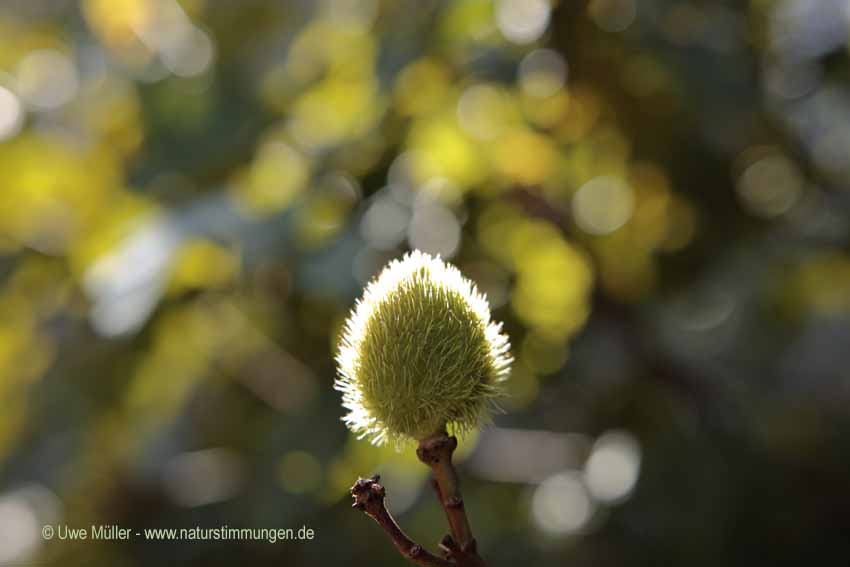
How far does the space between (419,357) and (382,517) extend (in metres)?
0.22

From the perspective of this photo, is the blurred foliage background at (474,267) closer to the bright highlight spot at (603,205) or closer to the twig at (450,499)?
the bright highlight spot at (603,205)

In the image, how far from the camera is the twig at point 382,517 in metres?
0.80

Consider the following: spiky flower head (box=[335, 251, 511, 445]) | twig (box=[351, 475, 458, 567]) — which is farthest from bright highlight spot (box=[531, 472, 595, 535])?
twig (box=[351, 475, 458, 567])

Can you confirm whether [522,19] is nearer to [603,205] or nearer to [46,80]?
[603,205]

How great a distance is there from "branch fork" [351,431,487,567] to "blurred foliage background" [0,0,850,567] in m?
1.21

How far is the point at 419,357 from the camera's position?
996 mm

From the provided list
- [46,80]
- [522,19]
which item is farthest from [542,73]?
[46,80]

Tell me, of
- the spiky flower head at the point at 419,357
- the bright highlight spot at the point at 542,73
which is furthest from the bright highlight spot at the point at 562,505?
the spiky flower head at the point at 419,357

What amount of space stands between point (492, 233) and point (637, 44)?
0.63 m

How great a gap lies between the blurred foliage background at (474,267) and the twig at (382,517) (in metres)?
1.33

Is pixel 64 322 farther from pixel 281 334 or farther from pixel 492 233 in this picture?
pixel 492 233

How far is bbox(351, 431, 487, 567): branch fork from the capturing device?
806mm

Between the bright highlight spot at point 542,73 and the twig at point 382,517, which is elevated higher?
the bright highlight spot at point 542,73

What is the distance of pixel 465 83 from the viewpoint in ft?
8.17
